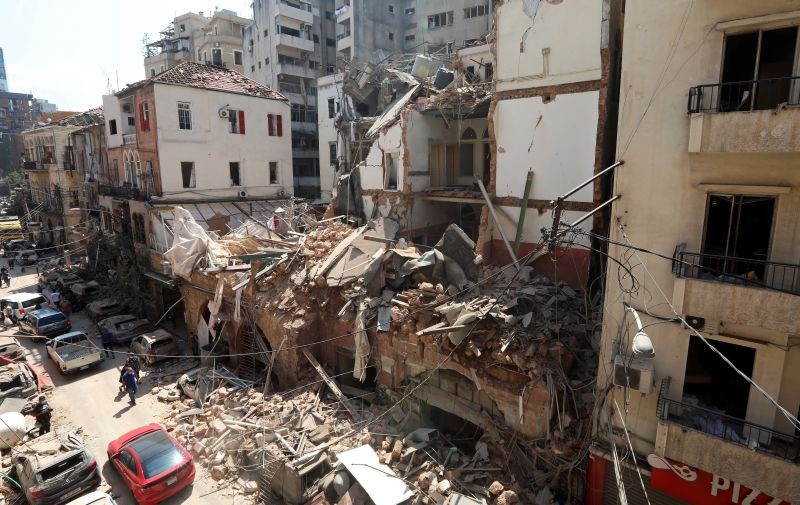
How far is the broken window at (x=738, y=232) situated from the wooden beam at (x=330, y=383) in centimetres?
1094

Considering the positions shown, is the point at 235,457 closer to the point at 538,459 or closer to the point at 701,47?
the point at 538,459

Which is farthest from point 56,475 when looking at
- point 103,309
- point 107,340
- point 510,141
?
point 510,141

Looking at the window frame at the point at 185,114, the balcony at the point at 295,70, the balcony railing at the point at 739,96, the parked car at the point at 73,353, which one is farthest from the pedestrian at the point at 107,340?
the balcony at the point at 295,70

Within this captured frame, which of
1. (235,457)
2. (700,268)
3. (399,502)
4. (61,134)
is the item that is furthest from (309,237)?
(61,134)

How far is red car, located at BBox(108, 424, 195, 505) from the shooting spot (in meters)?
12.0

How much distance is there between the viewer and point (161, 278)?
81.0 ft

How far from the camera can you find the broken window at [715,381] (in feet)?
30.0

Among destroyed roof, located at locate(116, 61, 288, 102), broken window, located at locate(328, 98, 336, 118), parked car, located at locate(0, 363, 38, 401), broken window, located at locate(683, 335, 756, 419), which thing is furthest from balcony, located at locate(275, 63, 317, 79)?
broken window, located at locate(683, 335, 756, 419)

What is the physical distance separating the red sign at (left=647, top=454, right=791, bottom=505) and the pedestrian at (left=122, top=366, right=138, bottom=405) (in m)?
17.6

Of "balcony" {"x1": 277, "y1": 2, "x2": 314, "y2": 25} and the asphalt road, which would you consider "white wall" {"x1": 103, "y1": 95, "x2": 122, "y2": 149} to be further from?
"balcony" {"x1": 277, "y1": 2, "x2": 314, "y2": 25}

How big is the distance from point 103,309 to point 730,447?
98.0 ft

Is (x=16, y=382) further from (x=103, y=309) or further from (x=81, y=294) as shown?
(x=81, y=294)

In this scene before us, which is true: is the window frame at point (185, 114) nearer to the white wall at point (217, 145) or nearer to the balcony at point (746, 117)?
the white wall at point (217, 145)

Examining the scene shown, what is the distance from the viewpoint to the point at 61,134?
41500 mm
